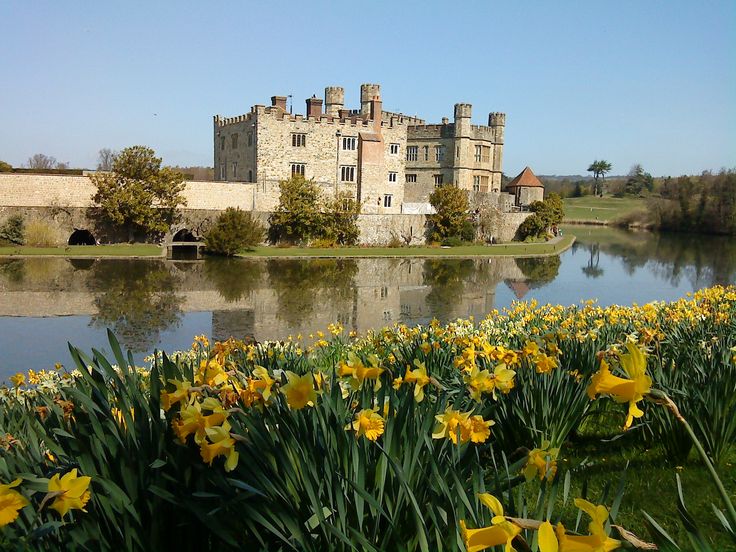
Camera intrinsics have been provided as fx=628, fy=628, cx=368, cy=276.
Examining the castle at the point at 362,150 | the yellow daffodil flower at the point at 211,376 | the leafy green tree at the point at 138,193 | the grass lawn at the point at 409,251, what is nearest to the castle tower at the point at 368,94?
the castle at the point at 362,150

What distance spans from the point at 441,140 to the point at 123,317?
35.5 meters

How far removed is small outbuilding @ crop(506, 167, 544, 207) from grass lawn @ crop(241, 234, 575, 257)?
1346 cm

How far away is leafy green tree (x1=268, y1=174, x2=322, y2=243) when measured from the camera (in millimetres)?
34969

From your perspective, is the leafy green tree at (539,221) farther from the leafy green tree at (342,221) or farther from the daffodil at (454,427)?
the daffodil at (454,427)

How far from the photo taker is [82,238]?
A: 33.2 meters

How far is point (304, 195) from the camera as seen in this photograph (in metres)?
35.2

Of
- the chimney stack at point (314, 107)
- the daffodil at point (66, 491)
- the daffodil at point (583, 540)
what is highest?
the chimney stack at point (314, 107)

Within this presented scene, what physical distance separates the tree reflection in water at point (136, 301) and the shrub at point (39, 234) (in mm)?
6322

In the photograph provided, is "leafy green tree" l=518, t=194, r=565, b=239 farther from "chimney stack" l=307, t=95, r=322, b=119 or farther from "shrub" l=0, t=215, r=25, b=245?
"shrub" l=0, t=215, r=25, b=245

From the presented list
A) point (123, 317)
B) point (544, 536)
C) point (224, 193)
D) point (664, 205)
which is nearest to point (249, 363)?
point (544, 536)

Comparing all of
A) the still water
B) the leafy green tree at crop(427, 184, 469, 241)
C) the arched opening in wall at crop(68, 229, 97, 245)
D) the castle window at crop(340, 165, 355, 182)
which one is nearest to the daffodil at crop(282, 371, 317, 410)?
the still water

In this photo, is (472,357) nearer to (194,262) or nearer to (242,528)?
(242,528)

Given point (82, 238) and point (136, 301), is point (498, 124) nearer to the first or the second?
point (82, 238)

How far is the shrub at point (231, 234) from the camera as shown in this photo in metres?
31.2
